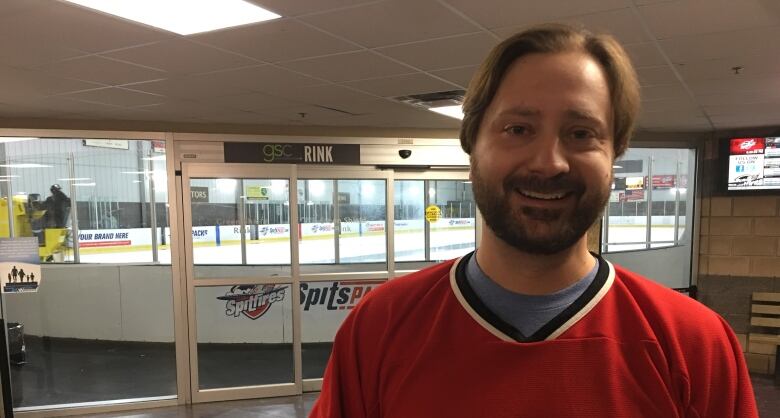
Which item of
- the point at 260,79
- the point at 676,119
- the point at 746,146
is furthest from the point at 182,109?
the point at 746,146

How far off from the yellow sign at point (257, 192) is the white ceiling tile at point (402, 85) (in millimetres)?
1845

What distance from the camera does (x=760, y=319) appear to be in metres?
5.19

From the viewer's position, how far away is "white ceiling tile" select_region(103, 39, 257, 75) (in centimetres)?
234

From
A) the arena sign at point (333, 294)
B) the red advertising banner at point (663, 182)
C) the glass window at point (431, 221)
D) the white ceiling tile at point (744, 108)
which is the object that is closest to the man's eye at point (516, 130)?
the white ceiling tile at point (744, 108)

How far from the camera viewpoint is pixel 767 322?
516 centimetres

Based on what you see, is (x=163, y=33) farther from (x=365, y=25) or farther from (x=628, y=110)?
(x=628, y=110)

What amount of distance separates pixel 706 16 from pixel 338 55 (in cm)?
168

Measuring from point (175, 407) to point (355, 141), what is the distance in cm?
302

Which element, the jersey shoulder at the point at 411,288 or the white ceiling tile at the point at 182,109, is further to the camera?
the white ceiling tile at the point at 182,109

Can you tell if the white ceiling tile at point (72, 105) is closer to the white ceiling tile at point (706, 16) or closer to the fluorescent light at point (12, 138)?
the fluorescent light at point (12, 138)

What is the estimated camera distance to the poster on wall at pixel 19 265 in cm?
415

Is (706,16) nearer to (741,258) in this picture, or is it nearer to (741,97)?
(741,97)

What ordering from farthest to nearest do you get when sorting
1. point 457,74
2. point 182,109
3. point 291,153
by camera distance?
point 291,153
point 182,109
point 457,74

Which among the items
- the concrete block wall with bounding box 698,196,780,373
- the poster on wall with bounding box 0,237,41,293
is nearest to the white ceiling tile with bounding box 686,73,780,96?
the concrete block wall with bounding box 698,196,780,373
